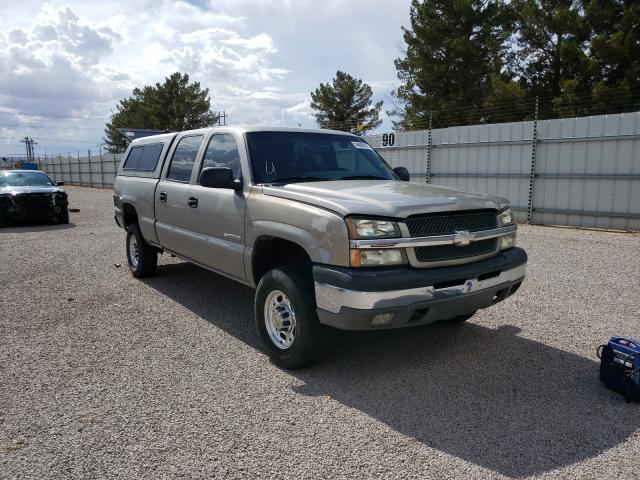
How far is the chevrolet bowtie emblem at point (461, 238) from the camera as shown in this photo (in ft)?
11.6

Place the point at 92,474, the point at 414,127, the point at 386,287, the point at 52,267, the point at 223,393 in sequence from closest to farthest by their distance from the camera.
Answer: the point at 92,474 → the point at 386,287 → the point at 223,393 → the point at 52,267 → the point at 414,127

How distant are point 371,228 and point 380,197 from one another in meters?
0.38

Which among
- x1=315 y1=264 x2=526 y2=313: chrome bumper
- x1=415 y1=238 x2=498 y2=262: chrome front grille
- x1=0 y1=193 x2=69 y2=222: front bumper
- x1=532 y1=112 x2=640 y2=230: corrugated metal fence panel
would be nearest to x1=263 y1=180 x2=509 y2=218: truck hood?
x1=415 y1=238 x2=498 y2=262: chrome front grille

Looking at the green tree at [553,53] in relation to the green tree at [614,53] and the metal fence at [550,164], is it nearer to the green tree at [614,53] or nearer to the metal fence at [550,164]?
the green tree at [614,53]

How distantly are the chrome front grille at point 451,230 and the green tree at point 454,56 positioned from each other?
2306cm

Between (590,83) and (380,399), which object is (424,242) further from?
(590,83)

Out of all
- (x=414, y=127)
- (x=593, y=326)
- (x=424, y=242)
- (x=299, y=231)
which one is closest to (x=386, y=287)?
(x=424, y=242)

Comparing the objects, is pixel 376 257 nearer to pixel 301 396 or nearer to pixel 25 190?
pixel 301 396

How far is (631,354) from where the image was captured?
3314 mm

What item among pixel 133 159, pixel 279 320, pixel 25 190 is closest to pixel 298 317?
pixel 279 320

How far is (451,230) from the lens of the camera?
3.58 m

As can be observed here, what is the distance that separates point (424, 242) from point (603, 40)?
22153mm

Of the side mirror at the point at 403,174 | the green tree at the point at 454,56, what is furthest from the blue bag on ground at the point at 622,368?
the green tree at the point at 454,56

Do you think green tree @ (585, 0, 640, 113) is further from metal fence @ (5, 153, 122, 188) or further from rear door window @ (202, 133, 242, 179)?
metal fence @ (5, 153, 122, 188)
